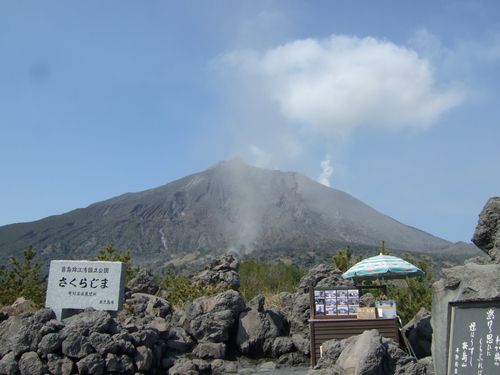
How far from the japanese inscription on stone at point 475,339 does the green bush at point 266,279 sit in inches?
420

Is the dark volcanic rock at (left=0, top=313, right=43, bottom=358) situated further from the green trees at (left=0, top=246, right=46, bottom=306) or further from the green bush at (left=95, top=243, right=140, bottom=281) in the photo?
the green bush at (left=95, top=243, right=140, bottom=281)

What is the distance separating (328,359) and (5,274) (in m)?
11.2

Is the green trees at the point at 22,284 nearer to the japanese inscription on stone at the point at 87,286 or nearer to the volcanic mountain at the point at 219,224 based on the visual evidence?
the japanese inscription on stone at the point at 87,286

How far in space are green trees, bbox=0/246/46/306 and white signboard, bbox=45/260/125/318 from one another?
297cm

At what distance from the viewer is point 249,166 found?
166000 mm

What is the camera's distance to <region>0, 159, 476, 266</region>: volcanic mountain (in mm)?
99125

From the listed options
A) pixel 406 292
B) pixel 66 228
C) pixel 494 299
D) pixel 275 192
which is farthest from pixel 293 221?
pixel 494 299

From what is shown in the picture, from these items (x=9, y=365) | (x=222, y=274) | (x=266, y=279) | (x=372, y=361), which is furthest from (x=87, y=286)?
(x=266, y=279)

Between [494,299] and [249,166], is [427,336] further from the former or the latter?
[249,166]

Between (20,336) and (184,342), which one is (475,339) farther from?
(20,336)

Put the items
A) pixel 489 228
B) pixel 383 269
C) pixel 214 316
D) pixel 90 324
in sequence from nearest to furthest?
pixel 489 228 < pixel 90 324 < pixel 383 269 < pixel 214 316

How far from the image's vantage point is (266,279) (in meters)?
19.0

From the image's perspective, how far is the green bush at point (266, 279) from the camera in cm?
1755

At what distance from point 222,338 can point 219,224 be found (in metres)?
112
